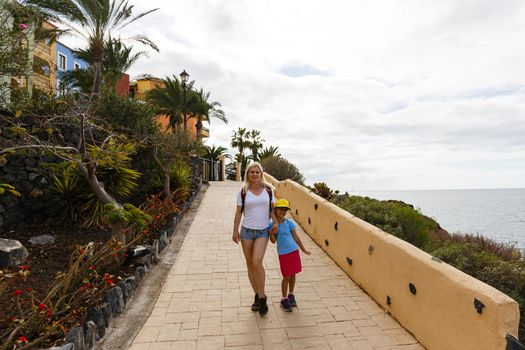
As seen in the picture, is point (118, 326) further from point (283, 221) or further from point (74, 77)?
point (74, 77)

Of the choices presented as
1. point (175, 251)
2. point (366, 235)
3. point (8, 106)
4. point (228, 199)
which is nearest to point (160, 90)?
point (228, 199)

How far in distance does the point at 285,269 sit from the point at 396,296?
1.26 metres

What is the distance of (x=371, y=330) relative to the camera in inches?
140

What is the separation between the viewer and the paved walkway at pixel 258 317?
10.9 ft

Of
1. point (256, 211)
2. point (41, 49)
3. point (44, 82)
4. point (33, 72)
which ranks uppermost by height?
point (41, 49)

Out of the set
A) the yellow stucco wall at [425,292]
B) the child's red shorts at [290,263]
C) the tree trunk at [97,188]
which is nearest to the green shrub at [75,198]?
the tree trunk at [97,188]

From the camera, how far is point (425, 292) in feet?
10.6

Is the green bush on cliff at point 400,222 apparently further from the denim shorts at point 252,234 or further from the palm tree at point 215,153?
the palm tree at point 215,153

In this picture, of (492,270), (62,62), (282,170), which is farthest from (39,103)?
(62,62)

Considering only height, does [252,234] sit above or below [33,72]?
below

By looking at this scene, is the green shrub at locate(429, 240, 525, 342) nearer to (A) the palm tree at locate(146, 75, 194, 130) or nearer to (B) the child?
(B) the child

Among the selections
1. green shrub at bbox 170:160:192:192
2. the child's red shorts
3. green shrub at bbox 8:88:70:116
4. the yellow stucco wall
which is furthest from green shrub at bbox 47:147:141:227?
the yellow stucco wall

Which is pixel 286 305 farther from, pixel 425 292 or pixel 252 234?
pixel 425 292

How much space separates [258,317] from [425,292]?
5.79 ft
